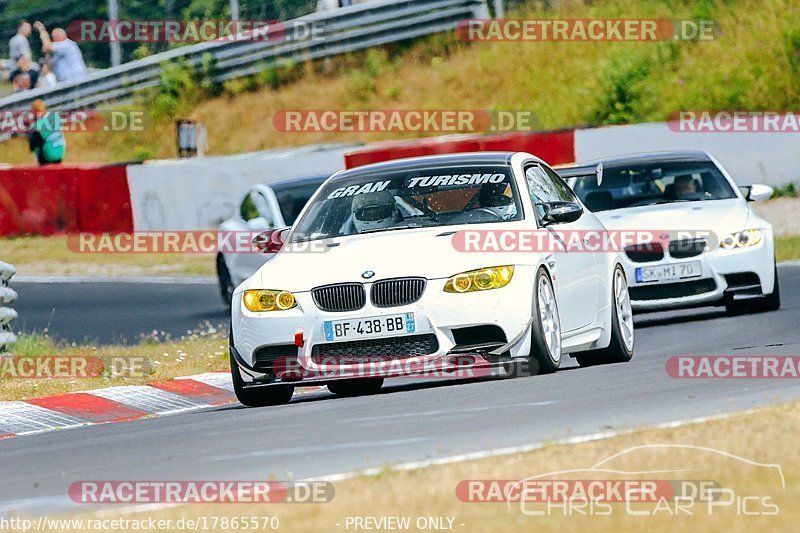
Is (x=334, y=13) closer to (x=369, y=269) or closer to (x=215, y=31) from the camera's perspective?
(x=215, y=31)

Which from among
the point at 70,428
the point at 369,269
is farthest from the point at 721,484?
the point at 70,428

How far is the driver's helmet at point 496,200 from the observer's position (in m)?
10.3

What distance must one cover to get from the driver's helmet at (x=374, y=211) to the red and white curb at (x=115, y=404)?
1455mm

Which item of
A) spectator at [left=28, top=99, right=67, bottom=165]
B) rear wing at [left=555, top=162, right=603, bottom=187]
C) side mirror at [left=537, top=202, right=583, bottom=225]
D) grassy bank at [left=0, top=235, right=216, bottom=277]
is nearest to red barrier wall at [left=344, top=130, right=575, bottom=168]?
grassy bank at [left=0, top=235, right=216, bottom=277]

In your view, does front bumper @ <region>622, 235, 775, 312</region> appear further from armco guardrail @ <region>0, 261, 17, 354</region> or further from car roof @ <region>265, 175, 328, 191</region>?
armco guardrail @ <region>0, 261, 17, 354</region>

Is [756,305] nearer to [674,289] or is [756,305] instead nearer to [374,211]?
[674,289]

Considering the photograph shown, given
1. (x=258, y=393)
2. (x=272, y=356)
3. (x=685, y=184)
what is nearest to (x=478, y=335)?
(x=272, y=356)

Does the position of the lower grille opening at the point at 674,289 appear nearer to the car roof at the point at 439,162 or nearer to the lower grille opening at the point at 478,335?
the car roof at the point at 439,162

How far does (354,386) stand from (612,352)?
1.63m

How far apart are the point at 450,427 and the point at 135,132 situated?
92.1 feet

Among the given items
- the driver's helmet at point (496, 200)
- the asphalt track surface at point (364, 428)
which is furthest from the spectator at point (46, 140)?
the driver's helmet at point (496, 200)

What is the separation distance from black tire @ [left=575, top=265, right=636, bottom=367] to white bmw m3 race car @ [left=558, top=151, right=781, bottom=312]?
8.86 ft

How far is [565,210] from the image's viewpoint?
10211mm

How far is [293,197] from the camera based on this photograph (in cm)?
1727
